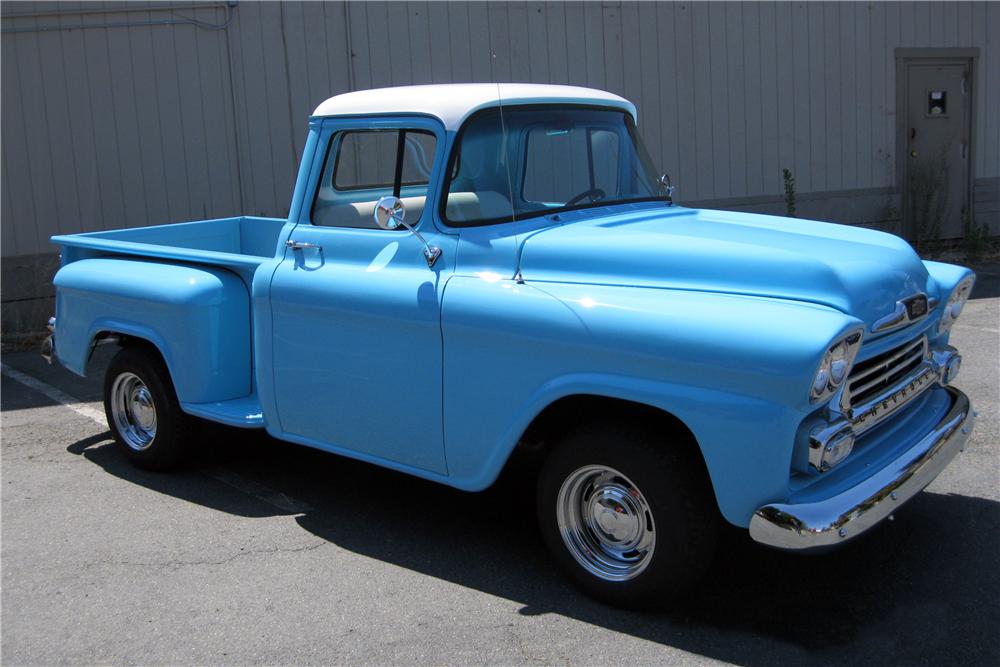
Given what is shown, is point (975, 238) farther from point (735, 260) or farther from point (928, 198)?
point (735, 260)

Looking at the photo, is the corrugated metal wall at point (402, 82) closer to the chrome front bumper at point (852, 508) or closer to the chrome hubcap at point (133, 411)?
the chrome hubcap at point (133, 411)

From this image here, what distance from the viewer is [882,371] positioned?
12.1 feet

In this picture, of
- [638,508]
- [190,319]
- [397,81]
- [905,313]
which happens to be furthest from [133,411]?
[397,81]

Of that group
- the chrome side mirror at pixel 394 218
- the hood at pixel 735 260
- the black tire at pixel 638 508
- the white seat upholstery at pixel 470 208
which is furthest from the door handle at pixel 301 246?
the black tire at pixel 638 508

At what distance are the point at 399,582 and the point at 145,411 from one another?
2.10 metres

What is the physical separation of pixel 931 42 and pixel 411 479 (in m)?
9.78

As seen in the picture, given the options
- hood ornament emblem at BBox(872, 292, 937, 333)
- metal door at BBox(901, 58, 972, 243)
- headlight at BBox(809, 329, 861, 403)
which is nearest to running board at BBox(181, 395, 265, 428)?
headlight at BBox(809, 329, 861, 403)

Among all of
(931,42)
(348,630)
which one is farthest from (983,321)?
(348,630)

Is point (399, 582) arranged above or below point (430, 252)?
below

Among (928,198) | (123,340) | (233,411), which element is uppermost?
(928,198)

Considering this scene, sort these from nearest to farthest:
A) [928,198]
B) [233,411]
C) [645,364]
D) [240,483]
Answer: [645,364] < [233,411] < [240,483] < [928,198]

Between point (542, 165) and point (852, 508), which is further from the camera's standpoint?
point (542, 165)

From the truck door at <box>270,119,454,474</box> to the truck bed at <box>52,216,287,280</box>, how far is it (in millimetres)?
881

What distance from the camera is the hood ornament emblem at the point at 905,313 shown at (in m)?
3.55
